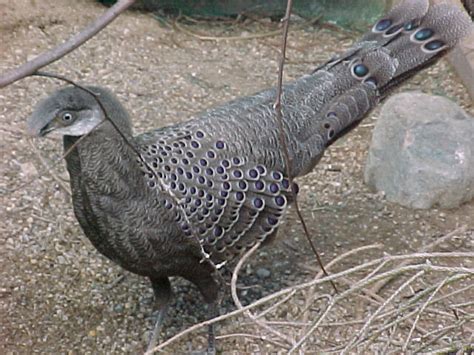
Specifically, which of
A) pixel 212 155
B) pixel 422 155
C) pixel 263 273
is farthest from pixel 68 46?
pixel 422 155

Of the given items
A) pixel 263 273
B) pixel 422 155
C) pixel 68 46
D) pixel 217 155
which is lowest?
pixel 263 273

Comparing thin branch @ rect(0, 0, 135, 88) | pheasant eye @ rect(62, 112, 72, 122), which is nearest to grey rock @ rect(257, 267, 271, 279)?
pheasant eye @ rect(62, 112, 72, 122)

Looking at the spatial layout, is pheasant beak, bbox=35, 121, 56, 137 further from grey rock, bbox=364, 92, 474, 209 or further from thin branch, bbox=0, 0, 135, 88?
grey rock, bbox=364, 92, 474, 209

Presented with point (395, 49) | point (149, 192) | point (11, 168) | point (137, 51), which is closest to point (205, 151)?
point (149, 192)

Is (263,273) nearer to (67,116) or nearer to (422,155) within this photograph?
(422,155)

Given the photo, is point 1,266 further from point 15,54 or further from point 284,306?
point 15,54

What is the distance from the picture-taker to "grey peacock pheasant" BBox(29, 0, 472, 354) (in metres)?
3.26

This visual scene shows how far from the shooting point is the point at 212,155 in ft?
11.8

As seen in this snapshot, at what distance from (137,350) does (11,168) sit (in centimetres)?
153

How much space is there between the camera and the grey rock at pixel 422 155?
464 cm

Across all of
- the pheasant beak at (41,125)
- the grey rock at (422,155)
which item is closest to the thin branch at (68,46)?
the pheasant beak at (41,125)

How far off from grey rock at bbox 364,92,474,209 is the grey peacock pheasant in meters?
0.66

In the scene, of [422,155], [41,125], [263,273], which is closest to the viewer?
[41,125]

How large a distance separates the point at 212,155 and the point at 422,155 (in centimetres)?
149
